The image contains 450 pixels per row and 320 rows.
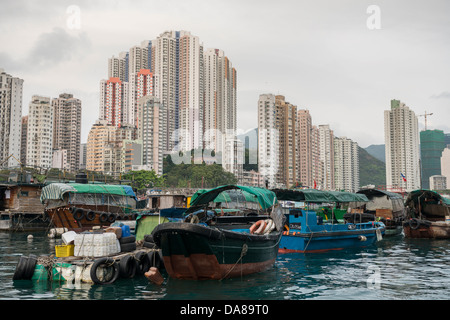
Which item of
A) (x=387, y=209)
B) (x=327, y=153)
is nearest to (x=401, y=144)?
(x=327, y=153)

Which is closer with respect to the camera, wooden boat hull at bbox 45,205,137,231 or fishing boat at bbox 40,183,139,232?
fishing boat at bbox 40,183,139,232

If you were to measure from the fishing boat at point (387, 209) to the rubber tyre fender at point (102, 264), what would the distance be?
22436 millimetres

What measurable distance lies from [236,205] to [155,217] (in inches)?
733

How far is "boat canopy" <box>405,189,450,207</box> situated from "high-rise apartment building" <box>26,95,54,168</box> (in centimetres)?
11386

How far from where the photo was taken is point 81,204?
1079 inches

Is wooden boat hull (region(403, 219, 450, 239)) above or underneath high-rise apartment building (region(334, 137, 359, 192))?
underneath

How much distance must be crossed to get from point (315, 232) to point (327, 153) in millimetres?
148345

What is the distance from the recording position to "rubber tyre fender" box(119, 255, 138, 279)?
39.7 ft

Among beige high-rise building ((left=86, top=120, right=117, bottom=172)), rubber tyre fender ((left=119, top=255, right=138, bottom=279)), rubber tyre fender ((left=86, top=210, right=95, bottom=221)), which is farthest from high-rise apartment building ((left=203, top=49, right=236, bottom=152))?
rubber tyre fender ((left=119, top=255, right=138, bottom=279))

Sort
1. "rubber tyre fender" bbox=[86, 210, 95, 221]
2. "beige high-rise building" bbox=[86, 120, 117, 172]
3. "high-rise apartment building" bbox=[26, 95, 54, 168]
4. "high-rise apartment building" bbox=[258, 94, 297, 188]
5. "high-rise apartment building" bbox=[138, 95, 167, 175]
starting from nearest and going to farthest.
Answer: "rubber tyre fender" bbox=[86, 210, 95, 221] → "high-rise apartment building" bbox=[138, 95, 167, 175] → "high-rise apartment building" bbox=[26, 95, 54, 168] → "high-rise apartment building" bbox=[258, 94, 297, 188] → "beige high-rise building" bbox=[86, 120, 117, 172]

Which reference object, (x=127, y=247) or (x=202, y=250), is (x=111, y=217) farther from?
(x=202, y=250)

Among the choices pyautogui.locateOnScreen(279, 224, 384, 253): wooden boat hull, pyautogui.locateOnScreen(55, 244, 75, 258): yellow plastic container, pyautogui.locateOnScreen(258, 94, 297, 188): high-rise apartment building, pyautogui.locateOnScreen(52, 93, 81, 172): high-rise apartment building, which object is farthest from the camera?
pyautogui.locateOnScreen(52, 93, 81, 172): high-rise apartment building

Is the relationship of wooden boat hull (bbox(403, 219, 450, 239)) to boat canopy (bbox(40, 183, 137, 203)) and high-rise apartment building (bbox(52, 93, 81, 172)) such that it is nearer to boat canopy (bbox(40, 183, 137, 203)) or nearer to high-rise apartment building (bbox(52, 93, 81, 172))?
boat canopy (bbox(40, 183, 137, 203))
